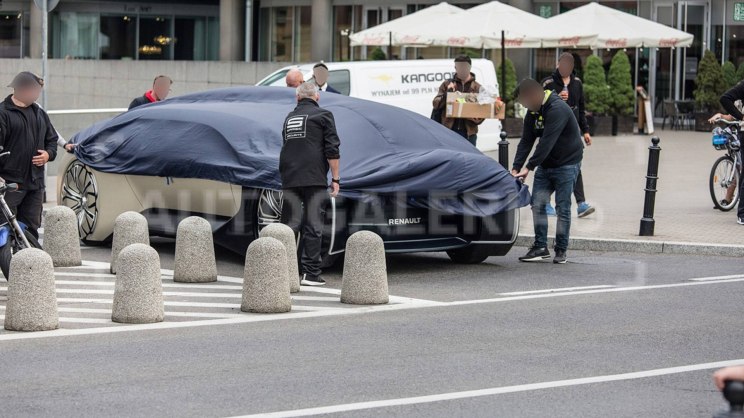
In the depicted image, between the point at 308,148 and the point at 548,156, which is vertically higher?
the point at 308,148

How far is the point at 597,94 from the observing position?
3322 cm

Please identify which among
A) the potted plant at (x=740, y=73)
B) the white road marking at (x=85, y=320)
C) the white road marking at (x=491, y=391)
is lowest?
the white road marking at (x=85, y=320)

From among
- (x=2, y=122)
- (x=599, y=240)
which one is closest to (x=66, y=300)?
(x=2, y=122)

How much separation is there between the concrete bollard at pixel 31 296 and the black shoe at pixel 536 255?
569cm

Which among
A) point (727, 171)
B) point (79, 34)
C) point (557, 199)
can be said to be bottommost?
point (557, 199)

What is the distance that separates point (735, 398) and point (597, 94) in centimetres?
3012

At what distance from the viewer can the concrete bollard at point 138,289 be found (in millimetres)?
9625

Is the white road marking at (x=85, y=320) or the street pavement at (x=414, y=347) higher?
the street pavement at (x=414, y=347)

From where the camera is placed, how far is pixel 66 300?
420 inches

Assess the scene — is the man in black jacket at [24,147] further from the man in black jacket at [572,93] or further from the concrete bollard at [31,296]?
the man in black jacket at [572,93]

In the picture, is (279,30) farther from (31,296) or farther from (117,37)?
(31,296)

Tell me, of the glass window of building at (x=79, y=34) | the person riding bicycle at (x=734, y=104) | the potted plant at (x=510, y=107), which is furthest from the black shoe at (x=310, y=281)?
the glass window of building at (x=79, y=34)

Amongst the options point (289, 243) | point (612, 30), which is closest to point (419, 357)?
point (289, 243)

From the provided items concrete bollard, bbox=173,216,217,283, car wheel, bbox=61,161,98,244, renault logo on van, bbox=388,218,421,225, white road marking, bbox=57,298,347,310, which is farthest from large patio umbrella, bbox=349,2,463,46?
white road marking, bbox=57,298,347,310
